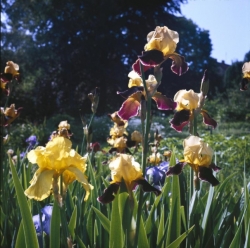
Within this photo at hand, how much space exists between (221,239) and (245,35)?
92 centimetres

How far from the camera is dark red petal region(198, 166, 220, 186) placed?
95cm

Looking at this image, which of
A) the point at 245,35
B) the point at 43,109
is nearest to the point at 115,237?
the point at 245,35

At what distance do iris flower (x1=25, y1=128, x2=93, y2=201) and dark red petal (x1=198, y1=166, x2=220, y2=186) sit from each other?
0.32 meters

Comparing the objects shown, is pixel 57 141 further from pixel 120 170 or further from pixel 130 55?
pixel 130 55

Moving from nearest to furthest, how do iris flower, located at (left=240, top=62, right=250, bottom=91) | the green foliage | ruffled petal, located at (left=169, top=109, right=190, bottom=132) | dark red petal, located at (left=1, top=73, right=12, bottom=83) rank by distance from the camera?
the green foliage, ruffled petal, located at (left=169, top=109, right=190, bottom=132), iris flower, located at (left=240, top=62, right=250, bottom=91), dark red petal, located at (left=1, top=73, right=12, bottom=83)

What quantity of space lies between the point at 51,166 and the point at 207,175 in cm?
42

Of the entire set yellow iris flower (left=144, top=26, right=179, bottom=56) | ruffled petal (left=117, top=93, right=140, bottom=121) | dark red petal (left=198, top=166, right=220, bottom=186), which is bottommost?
dark red petal (left=198, top=166, right=220, bottom=186)

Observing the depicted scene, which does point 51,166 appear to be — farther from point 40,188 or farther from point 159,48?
point 159,48

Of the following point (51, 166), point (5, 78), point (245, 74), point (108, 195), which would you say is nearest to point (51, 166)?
point (51, 166)

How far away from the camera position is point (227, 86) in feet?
45.7

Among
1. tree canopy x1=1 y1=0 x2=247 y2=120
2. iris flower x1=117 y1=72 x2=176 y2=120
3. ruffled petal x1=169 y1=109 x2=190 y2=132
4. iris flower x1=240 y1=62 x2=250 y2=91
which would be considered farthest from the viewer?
tree canopy x1=1 y1=0 x2=247 y2=120

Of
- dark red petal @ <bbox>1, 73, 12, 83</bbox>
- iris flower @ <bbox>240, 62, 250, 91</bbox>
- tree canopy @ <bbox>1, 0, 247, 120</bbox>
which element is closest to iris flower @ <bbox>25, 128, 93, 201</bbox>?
iris flower @ <bbox>240, 62, 250, 91</bbox>

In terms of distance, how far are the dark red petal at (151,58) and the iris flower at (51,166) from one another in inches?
12.1

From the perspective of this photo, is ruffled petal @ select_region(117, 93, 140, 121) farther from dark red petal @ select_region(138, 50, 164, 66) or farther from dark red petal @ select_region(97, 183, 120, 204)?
dark red petal @ select_region(97, 183, 120, 204)
